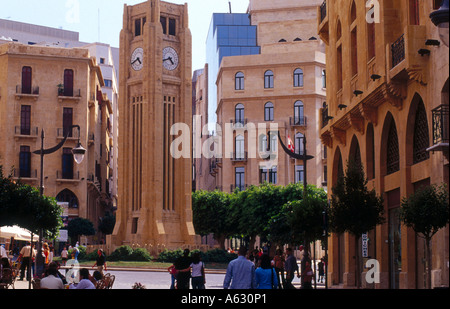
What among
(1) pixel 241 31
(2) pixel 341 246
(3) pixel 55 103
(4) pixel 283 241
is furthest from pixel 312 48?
(2) pixel 341 246

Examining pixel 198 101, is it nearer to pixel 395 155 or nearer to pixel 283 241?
pixel 283 241

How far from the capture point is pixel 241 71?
267 feet

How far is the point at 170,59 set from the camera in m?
70.8

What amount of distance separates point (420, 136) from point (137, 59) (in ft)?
159

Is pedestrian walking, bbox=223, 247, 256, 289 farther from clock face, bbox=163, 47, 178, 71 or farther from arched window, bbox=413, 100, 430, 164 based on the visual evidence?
clock face, bbox=163, 47, 178, 71

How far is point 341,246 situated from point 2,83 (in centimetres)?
4765

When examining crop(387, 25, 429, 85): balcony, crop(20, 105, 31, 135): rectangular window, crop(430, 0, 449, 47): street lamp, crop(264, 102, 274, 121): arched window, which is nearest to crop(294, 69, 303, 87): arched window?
crop(264, 102, 274, 121): arched window

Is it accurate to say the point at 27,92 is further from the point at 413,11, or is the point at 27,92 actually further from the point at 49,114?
the point at 413,11

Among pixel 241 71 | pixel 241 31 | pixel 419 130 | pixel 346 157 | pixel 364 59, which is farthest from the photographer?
pixel 241 31

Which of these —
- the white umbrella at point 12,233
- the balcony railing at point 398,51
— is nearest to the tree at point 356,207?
the balcony railing at point 398,51

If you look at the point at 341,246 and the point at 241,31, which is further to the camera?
the point at 241,31

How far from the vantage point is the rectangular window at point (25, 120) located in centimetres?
7412

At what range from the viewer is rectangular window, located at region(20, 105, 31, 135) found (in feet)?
243

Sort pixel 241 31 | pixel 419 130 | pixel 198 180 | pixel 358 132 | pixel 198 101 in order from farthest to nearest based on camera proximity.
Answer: pixel 198 101
pixel 198 180
pixel 241 31
pixel 358 132
pixel 419 130
